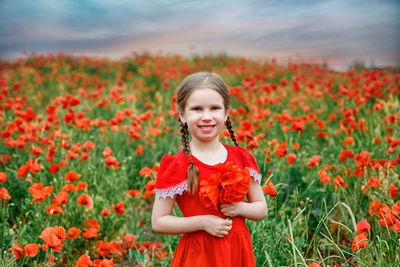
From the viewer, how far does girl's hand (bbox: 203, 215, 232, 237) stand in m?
1.33

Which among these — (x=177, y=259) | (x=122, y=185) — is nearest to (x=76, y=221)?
(x=122, y=185)

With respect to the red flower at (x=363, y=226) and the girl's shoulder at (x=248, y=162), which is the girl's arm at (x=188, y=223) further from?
the red flower at (x=363, y=226)

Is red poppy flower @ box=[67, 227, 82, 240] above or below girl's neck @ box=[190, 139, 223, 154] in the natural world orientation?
below

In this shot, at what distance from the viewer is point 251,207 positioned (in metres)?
1.42

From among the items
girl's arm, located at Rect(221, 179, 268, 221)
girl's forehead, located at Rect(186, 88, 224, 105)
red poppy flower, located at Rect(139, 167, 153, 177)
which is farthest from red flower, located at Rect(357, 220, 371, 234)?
red poppy flower, located at Rect(139, 167, 153, 177)

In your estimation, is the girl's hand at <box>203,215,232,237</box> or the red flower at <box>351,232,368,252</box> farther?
the red flower at <box>351,232,368,252</box>

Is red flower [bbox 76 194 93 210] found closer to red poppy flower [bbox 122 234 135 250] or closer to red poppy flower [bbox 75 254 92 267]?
red poppy flower [bbox 122 234 135 250]

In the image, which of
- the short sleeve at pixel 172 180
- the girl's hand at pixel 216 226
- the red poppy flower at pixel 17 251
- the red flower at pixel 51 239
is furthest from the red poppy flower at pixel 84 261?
the girl's hand at pixel 216 226

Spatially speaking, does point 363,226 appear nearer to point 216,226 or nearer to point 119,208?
point 216,226

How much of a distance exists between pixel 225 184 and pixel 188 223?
24cm

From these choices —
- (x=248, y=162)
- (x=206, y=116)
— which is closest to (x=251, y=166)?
(x=248, y=162)

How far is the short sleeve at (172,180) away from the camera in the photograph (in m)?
1.38

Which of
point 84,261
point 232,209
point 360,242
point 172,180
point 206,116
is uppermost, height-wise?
point 206,116

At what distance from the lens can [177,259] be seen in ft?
4.71
